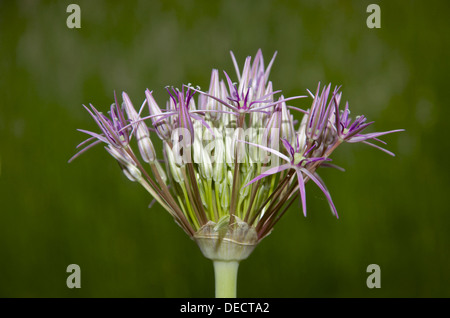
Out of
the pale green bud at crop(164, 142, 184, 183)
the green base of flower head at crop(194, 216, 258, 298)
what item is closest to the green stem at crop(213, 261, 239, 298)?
the green base of flower head at crop(194, 216, 258, 298)

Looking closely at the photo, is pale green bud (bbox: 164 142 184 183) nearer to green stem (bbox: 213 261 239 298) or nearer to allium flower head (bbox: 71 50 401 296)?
allium flower head (bbox: 71 50 401 296)

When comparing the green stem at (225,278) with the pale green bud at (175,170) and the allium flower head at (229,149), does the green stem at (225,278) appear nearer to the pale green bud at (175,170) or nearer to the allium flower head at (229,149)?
the allium flower head at (229,149)

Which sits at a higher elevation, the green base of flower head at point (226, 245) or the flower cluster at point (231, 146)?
the flower cluster at point (231, 146)

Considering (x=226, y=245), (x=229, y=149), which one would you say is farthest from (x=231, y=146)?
(x=226, y=245)

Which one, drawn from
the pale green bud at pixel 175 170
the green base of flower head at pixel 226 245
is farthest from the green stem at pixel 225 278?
the pale green bud at pixel 175 170

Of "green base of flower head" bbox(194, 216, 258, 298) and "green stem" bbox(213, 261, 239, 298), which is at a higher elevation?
"green base of flower head" bbox(194, 216, 258, 298)

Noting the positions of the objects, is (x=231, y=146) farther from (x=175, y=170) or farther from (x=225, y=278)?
(x=225, y=278)
